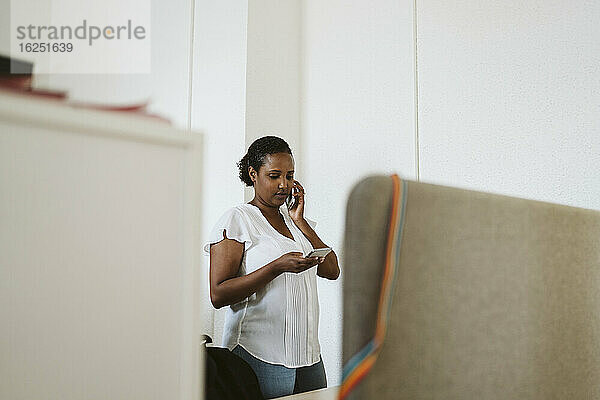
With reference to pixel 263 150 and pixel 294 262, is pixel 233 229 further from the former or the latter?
pixel 263 150

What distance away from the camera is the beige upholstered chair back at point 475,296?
2.17 ft

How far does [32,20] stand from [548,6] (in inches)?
61.0

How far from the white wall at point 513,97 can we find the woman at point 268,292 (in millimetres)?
560

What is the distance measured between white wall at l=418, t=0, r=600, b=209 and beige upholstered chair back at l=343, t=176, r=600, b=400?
69 centimetres

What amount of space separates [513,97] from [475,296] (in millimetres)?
1173

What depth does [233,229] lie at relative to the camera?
5.34ft

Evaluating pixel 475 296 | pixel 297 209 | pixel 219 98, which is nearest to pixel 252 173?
pixel 297 209

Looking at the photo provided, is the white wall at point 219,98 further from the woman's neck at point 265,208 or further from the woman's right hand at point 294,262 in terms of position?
the woman's right hand at point 294,262

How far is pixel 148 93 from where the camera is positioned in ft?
7.77

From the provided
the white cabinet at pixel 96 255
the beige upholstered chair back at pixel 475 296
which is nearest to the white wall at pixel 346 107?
the beige upholstered chair back at pixel 475 296

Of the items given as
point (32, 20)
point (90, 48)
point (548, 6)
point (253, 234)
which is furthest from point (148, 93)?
point (548, 6)

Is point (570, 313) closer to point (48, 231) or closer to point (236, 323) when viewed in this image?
point (48, 231)

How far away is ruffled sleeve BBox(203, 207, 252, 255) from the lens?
63.4 inches

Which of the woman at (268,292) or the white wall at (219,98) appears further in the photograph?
the white wall at (219,98)
